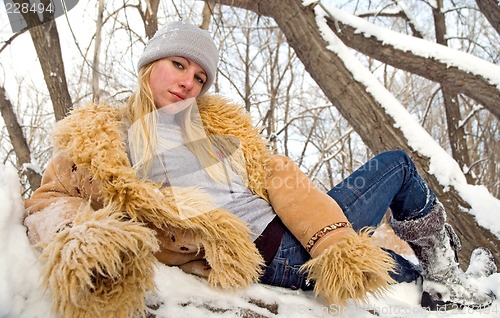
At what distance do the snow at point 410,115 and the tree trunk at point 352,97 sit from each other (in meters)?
0.04

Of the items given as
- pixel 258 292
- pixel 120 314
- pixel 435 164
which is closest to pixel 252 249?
pixel 258 292

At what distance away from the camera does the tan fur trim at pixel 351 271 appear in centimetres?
111

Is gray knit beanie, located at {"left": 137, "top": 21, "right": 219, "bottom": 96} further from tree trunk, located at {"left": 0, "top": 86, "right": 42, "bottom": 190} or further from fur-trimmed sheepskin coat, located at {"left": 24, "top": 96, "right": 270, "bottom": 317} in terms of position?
tree trunk, located at {"left": 0, "top": 86, "right": 42, "bottom": 190}

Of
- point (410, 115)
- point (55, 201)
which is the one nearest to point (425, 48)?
point (410, 115)

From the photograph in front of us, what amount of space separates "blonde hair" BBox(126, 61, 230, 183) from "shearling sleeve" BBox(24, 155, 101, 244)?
0.16m

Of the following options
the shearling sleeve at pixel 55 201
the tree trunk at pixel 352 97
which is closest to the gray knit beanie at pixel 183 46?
the shearling sleeve at pixel 55 201

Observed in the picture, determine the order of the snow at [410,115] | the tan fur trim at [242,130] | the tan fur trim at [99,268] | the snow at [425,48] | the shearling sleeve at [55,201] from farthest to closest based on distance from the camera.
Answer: the snow at [425,48], the snow at [410,115], the tan fur trim at [242,130], the shearling sleeve at [55,201], the tan fur trim at [99,268]

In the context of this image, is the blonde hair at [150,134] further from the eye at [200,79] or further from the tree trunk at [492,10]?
the tree trunk at [492,10]

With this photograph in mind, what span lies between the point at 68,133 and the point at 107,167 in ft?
0.52

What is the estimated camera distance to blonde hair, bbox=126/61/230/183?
1.20m

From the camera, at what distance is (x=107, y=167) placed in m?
1.06

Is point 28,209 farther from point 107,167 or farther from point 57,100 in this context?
point 57,100

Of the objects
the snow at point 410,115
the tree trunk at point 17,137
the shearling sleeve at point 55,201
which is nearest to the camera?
the shearling sleeve at point 55,201

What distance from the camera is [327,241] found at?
1.21m
